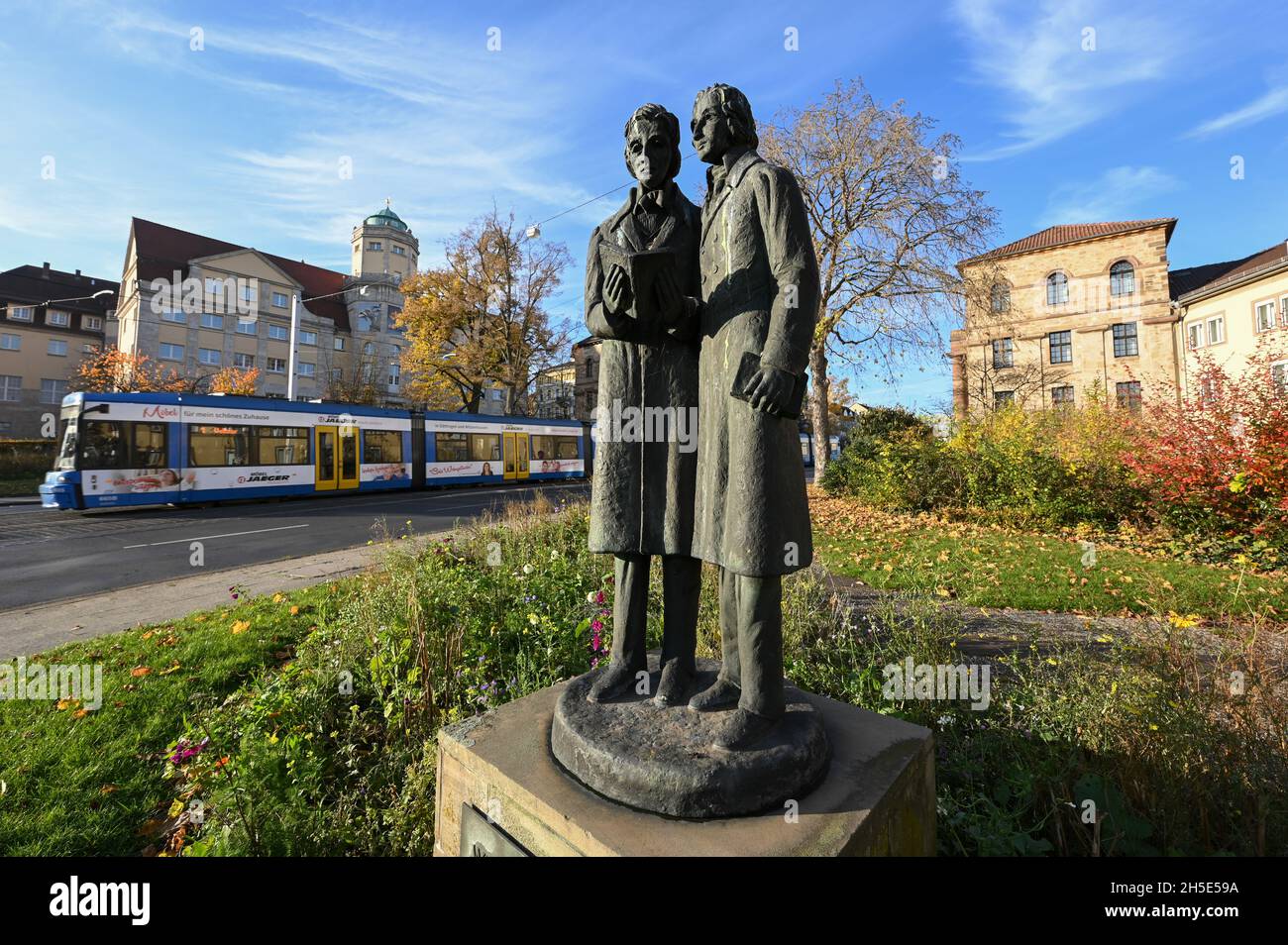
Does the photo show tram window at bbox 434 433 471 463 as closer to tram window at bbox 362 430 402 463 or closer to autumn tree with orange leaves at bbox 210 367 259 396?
tram window at bbox 362 430 402 463

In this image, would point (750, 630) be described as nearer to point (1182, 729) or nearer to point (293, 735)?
point (1182, 729)

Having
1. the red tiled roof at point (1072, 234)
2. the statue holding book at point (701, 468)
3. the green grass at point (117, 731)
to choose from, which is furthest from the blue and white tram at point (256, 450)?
the red tiled roof at point (1072, 234)

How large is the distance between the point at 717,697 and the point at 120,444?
705 inches

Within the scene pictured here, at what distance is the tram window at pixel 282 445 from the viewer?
16.6 m

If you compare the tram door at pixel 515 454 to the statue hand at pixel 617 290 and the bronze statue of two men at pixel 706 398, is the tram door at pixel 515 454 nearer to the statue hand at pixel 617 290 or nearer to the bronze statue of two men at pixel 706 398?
the bronze statue of two men at pixel 706 398

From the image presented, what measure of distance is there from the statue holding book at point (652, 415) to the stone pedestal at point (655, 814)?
43 centimetres

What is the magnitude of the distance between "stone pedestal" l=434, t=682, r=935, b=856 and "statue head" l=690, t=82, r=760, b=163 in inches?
93.6

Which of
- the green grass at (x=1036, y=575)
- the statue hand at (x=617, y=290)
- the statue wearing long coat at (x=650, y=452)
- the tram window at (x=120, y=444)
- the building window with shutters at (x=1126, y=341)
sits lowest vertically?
the green grass at (x=1036, y=575)

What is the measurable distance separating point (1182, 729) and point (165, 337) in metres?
51.9

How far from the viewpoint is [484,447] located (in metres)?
22.8

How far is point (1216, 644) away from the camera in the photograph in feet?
15.9

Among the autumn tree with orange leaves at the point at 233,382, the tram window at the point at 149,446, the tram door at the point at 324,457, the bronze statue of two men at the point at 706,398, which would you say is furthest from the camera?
the autumn tree with orange leaves at the point at 233,382

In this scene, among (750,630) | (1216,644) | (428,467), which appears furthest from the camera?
(428,467)

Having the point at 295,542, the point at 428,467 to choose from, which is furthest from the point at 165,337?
the point at 295,542
